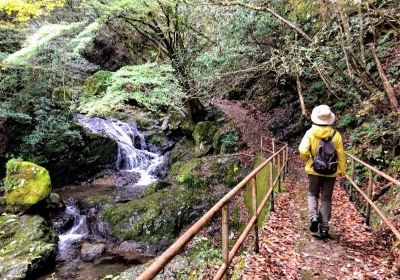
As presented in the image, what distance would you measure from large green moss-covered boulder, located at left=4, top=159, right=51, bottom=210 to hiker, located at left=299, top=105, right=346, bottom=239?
11.1m

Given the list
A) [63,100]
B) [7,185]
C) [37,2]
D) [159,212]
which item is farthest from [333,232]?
[63,100]

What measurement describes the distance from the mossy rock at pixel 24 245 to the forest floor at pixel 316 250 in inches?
274

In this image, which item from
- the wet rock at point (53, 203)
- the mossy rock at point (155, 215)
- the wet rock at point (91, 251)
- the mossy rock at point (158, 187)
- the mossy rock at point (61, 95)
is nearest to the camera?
the wet rock at point (91, 251)

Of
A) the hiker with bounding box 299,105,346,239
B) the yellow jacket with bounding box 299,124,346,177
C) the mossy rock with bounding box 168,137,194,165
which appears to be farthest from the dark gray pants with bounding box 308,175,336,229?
the mossy rock with bounding box 168,137,194,165

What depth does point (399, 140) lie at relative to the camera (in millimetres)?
9227

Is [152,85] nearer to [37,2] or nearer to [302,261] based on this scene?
[37,2]

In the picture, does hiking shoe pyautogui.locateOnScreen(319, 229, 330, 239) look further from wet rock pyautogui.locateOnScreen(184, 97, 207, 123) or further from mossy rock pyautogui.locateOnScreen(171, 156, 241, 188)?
wet rock pyautogui.locateOnScreen(184, 97, 207, 123)

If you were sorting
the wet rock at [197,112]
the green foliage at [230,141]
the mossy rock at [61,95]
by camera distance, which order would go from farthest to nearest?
1. the wet rock at [197,112]
2. the mossy rock at [61,95]
3. the green foliage at [230,141]

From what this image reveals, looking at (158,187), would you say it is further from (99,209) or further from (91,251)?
(91,251)

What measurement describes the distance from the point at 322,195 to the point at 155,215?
25.6 ft

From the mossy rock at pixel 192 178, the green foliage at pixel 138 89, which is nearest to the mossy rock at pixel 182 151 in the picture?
the mossy rock at pixel 192 178

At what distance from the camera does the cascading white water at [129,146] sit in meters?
20.4

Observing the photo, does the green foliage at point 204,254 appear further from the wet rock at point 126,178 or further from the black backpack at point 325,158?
the wet rock at point 126,178

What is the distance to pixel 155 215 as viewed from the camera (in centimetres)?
1281
